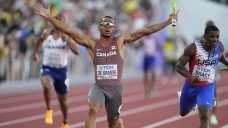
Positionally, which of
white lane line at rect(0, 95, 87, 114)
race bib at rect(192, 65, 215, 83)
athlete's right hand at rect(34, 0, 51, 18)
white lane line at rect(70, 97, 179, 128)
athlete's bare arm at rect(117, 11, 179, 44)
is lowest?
white lane line at rect(70, 97, 179, 128)

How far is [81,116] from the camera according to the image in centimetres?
1235

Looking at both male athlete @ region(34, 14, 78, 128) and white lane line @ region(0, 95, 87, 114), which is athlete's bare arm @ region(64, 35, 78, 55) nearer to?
male athlete @ region(34, 14, 78, 128)

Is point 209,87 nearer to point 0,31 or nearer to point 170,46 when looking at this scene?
point 0,31

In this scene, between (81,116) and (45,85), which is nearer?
(45,85)

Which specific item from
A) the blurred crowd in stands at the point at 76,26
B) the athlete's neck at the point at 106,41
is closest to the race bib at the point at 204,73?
the athlete's neck at the point at 106,41

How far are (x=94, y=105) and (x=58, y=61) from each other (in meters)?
3.13

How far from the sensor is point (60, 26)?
7594 mm

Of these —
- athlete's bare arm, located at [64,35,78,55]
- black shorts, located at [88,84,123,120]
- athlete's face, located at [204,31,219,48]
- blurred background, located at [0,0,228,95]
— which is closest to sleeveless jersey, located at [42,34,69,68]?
athlete's bare arm, located at [64,35,78,55]

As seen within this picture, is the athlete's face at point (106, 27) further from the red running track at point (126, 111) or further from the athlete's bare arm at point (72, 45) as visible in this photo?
the red running track at point (126, 111)

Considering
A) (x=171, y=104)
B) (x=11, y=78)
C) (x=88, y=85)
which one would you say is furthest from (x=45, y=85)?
(x=88, y=85)

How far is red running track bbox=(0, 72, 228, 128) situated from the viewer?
36.9 ft

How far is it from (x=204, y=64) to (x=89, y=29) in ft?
46.1

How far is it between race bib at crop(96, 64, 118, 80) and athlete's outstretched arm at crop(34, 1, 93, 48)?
13.8 inches

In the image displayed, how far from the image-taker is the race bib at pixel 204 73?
814 centimetres
